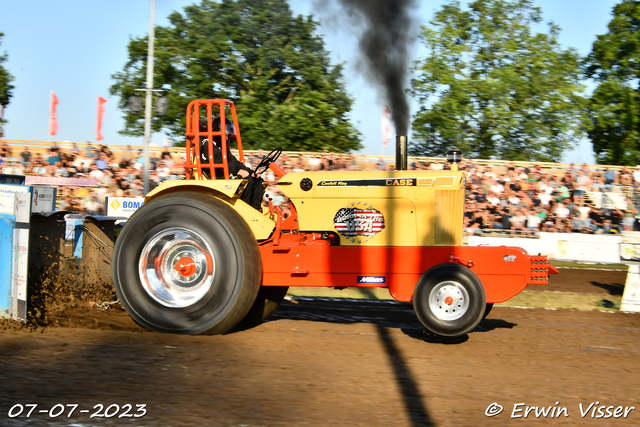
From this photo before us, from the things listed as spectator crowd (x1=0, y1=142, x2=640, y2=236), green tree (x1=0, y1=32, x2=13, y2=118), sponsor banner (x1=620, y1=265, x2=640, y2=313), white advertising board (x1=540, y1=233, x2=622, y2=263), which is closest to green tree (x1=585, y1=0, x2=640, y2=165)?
spectator crowd (x1=0, y1=142, x2=640, y2=236)

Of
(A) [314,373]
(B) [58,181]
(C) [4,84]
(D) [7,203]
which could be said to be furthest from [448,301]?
(C) [4,84]

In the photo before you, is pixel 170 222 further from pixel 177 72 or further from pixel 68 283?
pixel 177 72

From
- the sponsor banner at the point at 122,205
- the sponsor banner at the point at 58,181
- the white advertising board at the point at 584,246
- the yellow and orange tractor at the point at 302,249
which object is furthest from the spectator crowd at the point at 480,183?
the yellow and orange tractor at the point at 302,249

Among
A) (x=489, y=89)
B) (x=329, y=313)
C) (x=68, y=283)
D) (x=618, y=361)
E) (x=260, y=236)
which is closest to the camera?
(x=618, y=361)

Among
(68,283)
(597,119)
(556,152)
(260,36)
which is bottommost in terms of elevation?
(68,283)

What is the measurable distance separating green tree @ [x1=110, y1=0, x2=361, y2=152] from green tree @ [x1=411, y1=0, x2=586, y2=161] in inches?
126

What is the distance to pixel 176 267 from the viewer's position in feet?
18.0

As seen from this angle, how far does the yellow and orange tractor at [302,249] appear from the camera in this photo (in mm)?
5277

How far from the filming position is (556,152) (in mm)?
21234

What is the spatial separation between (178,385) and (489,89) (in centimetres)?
1828

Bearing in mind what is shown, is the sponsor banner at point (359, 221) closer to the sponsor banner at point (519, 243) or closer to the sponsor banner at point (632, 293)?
the sponsor banner at point (632, 293)

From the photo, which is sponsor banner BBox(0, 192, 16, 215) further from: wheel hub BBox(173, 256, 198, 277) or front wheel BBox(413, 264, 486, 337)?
front wheel BBox(413, 264, 486, 337)

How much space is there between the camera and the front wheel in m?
5.21

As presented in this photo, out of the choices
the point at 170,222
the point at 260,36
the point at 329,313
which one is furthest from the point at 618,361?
the point at 260,36
